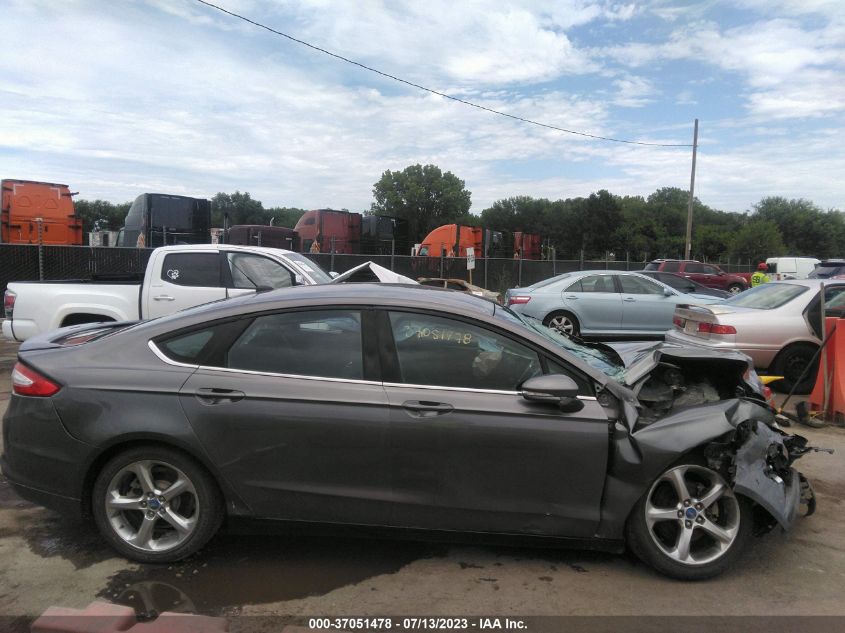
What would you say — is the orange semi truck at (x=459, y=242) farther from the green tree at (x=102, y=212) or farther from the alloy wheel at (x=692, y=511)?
the green tree at (x=102, y=212)

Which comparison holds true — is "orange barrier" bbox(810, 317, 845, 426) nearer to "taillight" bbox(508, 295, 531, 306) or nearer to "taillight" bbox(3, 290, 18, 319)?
"taillight" bbox(508, 295, 531, 306)

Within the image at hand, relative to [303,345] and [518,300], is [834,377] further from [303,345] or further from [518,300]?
[518,300]

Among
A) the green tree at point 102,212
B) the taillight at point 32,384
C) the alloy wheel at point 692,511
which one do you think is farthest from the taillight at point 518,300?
the green tree at point 102,212

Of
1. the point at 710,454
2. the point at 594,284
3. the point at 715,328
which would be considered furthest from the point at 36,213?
the point at 710,454

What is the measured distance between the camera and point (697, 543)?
3.29 meters

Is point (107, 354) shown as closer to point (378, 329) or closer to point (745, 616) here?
point (378, 329)

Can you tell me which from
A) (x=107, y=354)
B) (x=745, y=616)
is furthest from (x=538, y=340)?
(x=107, y=354)

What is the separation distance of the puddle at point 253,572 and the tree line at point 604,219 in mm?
34874

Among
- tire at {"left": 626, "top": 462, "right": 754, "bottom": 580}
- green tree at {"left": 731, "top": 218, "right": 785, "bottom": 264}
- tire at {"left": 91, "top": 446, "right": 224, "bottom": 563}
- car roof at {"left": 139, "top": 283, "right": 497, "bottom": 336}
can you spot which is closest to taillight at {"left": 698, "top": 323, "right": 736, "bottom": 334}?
tire at {"left": 626, "top": 462, "right": 754, "bottom": 580}

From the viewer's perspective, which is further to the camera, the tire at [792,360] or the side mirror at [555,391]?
the tire at [792,360]

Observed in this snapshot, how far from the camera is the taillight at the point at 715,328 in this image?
7.09 metres

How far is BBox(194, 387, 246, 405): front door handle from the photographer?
3133 mm

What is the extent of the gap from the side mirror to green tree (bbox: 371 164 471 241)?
87.6m

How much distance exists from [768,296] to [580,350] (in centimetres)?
545
